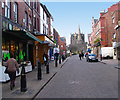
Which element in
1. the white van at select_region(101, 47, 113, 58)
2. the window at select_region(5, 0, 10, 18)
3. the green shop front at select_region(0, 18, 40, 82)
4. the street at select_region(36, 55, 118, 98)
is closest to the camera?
the street at select_region(36, 55, 118, 98)

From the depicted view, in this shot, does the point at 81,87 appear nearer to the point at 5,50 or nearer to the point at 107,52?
the point at 5,50

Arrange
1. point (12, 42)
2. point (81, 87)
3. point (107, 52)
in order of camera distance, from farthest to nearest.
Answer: point (107, 52) → point (12, 42) → point (81, 87)

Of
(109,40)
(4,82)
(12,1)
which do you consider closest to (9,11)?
(12,1)

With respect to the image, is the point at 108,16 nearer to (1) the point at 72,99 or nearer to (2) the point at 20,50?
(2) the point at 20,50

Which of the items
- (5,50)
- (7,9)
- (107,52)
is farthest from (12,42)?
(107,52)

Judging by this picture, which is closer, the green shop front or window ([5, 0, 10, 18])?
the green shop front

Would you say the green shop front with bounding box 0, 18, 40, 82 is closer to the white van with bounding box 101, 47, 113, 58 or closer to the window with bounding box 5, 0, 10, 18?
the window with bounding box 5, 0, 10, 18

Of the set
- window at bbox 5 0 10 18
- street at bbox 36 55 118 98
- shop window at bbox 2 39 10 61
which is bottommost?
street at bbox 36 55 118 98

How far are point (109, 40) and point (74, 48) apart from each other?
2610 inches

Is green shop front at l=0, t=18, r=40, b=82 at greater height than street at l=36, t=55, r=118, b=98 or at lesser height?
greater

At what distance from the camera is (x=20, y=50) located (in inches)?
536

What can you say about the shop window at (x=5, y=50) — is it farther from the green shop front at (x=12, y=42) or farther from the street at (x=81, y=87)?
the street at (x=81, y=87)

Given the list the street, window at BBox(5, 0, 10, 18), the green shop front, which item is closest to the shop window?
the green shop front

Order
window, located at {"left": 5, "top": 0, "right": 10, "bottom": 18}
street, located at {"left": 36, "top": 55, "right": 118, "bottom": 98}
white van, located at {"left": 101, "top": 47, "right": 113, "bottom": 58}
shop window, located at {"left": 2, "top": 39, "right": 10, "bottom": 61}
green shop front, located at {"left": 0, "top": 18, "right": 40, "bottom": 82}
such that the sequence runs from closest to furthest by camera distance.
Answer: street, located at {"left": 36, "top": 55, "right": 118, "bottom": 98} → green shop front, located at {"left": 0, "top": 18, "right": 40, "bottom": 82} → shop window, located at {"left": 2, "top": 39, "right": 10, "bottom": 61} → window, located at {"left": 5, "top": 0, "right": 10, "bottom": 18} → white van, located at {"left": 101, "top": 47, "right": 113, "bottom": 58}
